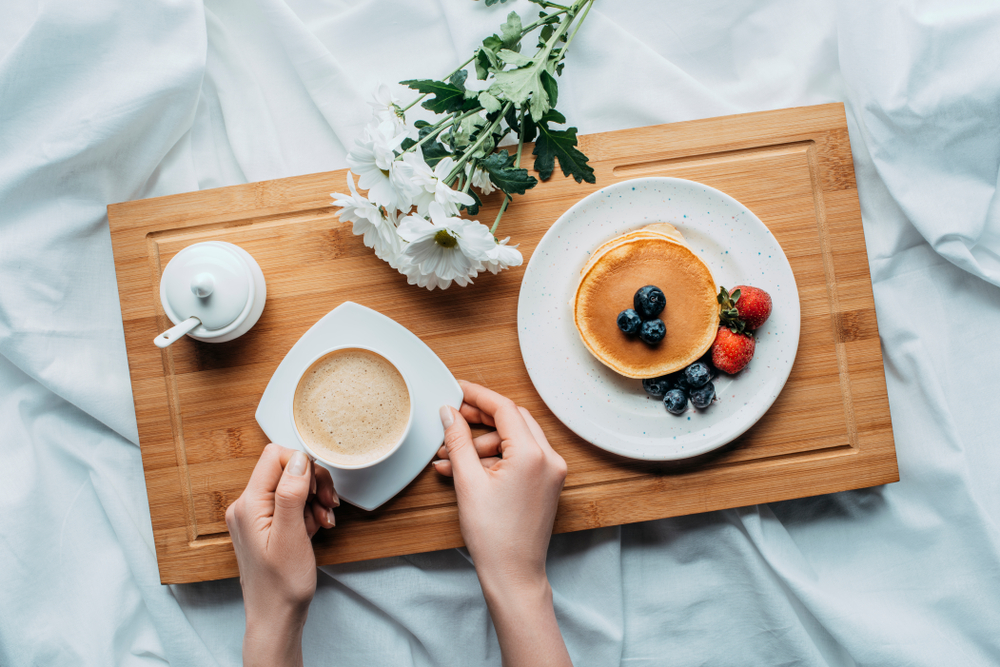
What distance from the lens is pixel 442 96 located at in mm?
1593

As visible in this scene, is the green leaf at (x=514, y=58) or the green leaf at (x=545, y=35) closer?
the green leaf at (x=514, y=58)

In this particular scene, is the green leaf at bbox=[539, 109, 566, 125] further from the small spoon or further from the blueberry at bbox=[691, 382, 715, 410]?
the small spoon

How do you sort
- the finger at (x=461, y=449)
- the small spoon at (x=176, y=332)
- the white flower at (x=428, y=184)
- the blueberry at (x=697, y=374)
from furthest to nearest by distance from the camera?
the blueberry at (x=697, y=374)
the finger at (x=461, y=449)
the small spoon at (x=176, y=332)
the white flower at (x=428, y=184)

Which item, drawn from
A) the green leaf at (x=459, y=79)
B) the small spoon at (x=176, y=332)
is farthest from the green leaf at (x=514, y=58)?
the small spoon at (x=176, y=332)

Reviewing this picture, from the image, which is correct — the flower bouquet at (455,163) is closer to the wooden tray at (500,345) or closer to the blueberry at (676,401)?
the wooden tray at (500,345)

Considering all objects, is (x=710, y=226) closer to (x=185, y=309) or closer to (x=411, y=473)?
(x=411, y=473)

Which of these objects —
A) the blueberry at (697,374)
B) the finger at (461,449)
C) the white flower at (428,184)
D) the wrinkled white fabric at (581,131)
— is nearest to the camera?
the white flower at (428,184)

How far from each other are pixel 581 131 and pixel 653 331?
82 centimetres

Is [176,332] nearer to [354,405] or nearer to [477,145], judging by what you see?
[354,405]

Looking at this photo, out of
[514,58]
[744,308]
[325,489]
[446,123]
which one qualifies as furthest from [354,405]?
[744,308]

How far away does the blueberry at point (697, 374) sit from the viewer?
1.72 m

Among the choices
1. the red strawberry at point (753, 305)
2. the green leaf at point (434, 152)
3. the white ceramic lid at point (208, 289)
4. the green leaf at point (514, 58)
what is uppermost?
the green leaf at point (514, 58)

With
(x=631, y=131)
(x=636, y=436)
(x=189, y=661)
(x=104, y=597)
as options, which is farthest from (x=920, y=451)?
(x=104, y=597)

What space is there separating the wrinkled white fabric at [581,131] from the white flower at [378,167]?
0.65 meters
